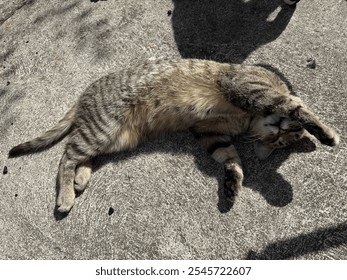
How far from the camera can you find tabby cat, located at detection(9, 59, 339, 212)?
11.5 feet

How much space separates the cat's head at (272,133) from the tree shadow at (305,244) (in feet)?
2.74

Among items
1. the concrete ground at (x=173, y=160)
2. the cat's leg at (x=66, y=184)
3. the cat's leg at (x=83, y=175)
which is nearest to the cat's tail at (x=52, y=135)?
the concrete ground at (x=173, y=160)

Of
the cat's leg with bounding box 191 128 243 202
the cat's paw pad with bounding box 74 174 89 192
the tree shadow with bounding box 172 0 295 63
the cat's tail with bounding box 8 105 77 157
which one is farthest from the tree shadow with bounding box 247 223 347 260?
the cat's tail with bounding box 8 105 77 157

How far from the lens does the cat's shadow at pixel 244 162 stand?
349cm

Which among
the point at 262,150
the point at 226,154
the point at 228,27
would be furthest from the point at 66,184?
the point at 228,27

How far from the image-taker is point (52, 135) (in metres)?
4.11

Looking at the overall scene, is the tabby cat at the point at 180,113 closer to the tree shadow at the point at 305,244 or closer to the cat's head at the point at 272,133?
the cat's head at the point at 272,133

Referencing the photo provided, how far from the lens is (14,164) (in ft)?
13.9

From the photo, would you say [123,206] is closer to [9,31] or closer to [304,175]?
[304,175]

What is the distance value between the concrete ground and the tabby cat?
159 mm

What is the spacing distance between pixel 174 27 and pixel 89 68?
1.18 metres

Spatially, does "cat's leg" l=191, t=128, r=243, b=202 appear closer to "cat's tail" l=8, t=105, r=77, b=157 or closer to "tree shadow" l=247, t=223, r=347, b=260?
"tree shadow" l=247, t=223, r=347, b=260

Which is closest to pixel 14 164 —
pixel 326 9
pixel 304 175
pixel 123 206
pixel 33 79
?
pixel 33 79

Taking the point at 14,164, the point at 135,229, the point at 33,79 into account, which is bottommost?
the point at 135,229
